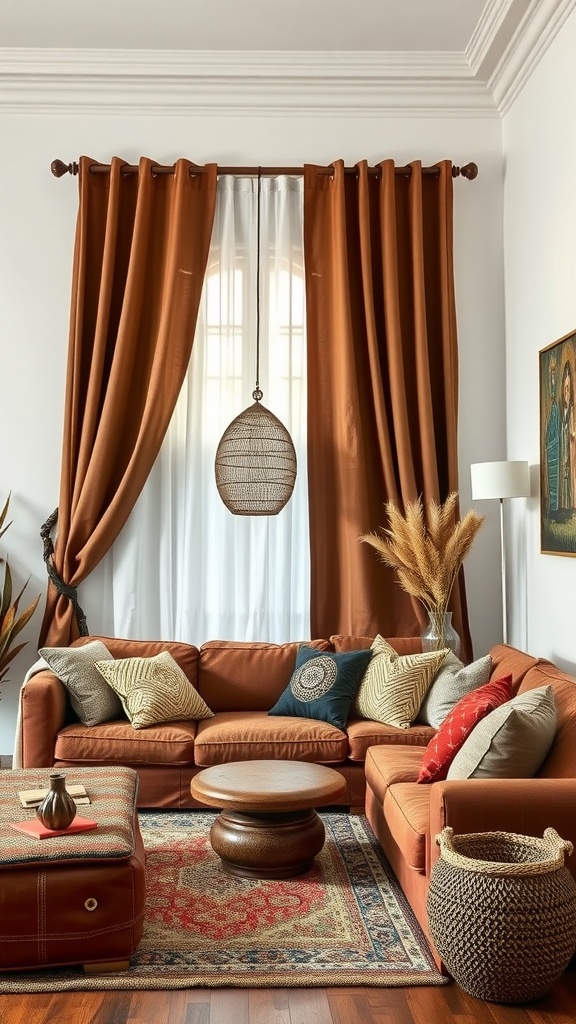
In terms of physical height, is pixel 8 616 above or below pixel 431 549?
below

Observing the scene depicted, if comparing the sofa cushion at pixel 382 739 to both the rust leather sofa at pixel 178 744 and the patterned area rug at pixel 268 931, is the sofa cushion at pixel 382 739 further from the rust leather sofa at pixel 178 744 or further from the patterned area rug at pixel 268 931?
the patterned area rug at pixel 268 931

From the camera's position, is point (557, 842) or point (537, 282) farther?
point (537, 282)

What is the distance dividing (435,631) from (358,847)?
4.37 feet

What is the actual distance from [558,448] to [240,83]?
274 cm

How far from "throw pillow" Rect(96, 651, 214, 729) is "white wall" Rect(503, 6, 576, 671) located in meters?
1.72

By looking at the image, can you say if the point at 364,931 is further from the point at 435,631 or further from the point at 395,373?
the point at 395,373

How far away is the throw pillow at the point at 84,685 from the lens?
4.53m

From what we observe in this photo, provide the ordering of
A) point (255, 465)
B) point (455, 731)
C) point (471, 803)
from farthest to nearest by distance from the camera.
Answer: point (255, 465) → point (455, 731) → point (471, 803)

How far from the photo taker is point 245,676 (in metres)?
4.98

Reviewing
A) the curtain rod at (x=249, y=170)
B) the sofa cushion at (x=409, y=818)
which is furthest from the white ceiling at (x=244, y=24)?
the sofa cushion at (x=409, y=818)

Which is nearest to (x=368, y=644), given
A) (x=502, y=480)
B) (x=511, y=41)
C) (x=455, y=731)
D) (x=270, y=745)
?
(x=270, y=745)

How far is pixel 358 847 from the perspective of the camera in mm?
3990

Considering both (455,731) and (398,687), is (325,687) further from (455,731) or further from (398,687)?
(455,731)

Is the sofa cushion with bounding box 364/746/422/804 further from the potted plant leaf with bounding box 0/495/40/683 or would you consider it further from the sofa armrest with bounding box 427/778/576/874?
the potted plant leaf with bounding box 0/495/40/683
